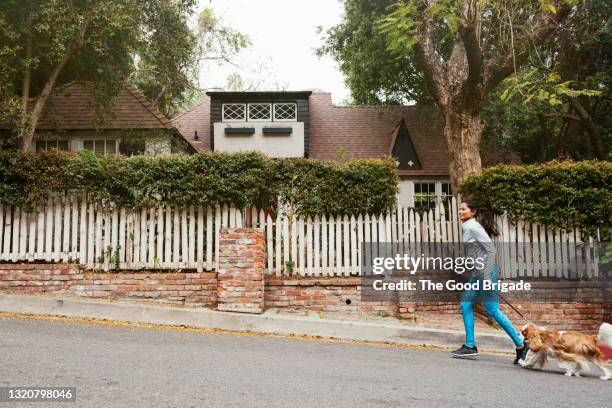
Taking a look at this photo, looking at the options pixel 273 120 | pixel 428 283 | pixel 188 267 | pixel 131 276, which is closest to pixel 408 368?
pixel 428 283

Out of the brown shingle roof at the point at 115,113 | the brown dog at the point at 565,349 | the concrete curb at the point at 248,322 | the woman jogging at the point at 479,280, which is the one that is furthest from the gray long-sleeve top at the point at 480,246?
the brown shingle roof at the point at 115,113

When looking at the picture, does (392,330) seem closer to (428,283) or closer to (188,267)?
(428,283)

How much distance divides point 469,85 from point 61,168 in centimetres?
888

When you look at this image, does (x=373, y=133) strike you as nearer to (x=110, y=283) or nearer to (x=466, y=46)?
(x=466, y=46)

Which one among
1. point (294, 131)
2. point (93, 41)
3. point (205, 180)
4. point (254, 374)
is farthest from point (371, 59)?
point (254, 374)

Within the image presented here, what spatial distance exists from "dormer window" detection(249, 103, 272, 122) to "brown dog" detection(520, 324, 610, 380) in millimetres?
16895

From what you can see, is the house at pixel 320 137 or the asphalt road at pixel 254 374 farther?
the house at pixel 320 137

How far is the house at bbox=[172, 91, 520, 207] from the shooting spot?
20.9m

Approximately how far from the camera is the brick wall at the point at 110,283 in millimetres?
8250

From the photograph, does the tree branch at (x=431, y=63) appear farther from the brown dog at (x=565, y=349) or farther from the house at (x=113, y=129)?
the house at (x=113, y=129)

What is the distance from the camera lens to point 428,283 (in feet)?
30.0

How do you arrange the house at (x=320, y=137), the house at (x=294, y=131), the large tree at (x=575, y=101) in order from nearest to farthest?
1. the house at (x=294, y=131)
2. the large tree at (x=575, y=101)
3. the house at (x=320, y=137)

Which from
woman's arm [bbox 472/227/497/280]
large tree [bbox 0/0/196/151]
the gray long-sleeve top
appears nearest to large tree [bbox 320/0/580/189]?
the gray long-sleeve top

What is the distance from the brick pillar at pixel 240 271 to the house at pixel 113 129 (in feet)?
28.5
